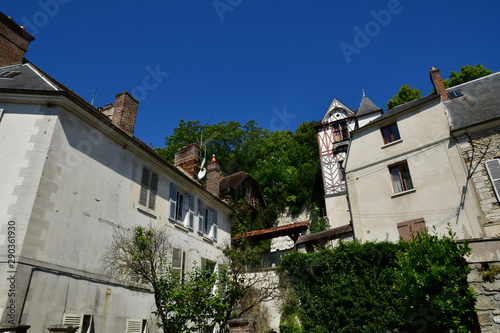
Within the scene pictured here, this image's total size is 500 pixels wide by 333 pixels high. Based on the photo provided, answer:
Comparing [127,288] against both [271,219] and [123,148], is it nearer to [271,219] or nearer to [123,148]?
[123,148]

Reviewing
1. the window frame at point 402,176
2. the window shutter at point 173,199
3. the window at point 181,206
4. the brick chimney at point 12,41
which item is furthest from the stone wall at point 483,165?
the brick chimney at point 12,41

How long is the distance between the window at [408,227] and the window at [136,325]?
9.63 metres

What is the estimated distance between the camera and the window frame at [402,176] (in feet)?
45.0

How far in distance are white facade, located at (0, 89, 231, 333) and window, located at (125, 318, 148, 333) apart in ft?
0.38

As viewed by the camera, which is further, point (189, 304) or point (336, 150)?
point (336, 150)

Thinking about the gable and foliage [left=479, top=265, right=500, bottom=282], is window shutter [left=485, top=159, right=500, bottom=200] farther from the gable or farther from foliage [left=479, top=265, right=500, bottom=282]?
the gable

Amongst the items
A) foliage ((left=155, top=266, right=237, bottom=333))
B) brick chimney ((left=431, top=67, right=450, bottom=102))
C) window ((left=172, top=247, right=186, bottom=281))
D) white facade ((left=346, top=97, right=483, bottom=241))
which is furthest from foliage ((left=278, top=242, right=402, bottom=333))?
brick chimney ((left=431, top=67, right=450, bottom=102))

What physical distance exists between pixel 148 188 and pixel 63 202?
329 cm

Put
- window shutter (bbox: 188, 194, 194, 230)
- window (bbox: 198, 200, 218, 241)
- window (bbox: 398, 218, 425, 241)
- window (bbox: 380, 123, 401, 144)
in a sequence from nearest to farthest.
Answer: window (bbox: 398, 218, 425, 241) < window shutter (bbox: 188, 194, 194, 230) < window (bbox: 198, 200, 218, 241) < window (bbox: 380, 123, 401, 144)

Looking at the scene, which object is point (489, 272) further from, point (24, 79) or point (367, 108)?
point (367, 108)

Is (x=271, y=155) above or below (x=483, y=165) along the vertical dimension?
above

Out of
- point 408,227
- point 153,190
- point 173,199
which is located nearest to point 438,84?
point 408,227

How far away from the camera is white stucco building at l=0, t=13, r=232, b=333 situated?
726 centimetres

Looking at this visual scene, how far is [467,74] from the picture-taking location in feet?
82.9
